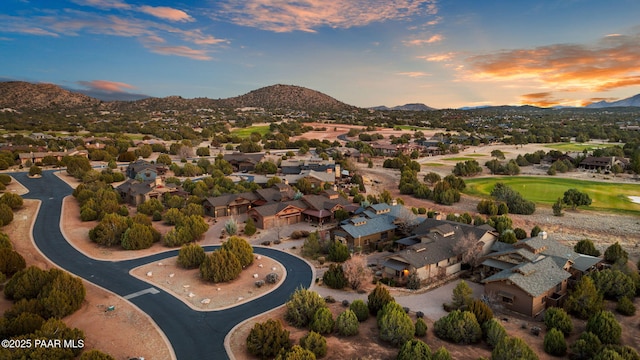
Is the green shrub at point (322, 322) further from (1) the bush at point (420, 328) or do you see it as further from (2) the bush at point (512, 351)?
(2) the bush at point (512, 351)

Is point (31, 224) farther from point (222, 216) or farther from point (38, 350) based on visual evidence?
point (38, 350)

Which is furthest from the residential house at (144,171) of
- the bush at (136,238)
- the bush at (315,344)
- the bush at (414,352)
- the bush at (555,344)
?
the bush at (555,344)

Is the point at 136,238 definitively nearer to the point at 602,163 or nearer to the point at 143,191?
the point at 143,191

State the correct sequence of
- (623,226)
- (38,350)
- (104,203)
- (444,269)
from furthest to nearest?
(104,203)
(623,226)
(444,269)
(38,350)

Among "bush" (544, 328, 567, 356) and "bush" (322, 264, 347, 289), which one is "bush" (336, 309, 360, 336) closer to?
"bush" (322, 264, 347, 289)

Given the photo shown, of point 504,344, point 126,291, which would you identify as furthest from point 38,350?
point 504,344
